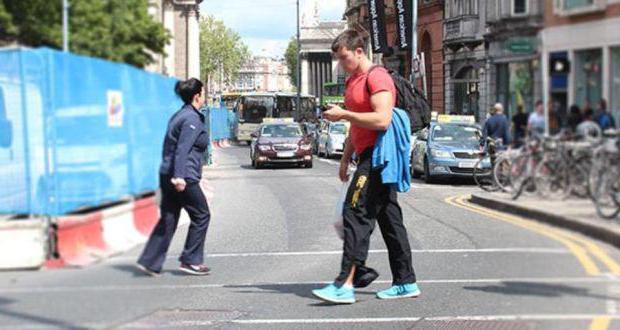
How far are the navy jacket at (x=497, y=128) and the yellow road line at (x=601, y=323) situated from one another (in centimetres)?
Result: 146

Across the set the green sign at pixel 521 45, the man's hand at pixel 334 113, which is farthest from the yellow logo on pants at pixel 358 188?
the green sign at pixel 521 45

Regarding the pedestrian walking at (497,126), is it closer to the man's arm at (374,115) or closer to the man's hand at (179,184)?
the man's hand at (179,184)

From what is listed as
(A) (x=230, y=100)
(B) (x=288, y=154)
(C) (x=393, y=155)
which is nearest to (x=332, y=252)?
(C) (x=393, y=155)

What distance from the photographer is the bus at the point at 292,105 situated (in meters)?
1.80

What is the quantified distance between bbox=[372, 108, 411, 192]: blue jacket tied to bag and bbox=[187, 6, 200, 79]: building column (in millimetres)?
1246

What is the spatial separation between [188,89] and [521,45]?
521 mm

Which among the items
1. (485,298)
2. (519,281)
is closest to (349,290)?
(485,298)

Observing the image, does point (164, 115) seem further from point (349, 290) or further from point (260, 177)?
point (260, 177)

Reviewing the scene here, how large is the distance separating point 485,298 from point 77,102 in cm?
292

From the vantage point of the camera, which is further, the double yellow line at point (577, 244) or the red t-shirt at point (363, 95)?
the red t-shirt at point (363, 95)

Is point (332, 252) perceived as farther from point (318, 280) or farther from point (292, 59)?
point (292, 59)

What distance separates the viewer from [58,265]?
1.06m

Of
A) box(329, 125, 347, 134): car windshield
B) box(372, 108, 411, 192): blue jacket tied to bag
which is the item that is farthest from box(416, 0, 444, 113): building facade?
box(329, 125, 347, 134): car windshield

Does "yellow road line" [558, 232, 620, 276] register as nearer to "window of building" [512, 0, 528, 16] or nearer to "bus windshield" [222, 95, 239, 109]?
"window of building" [512, 0, 528, 16]
